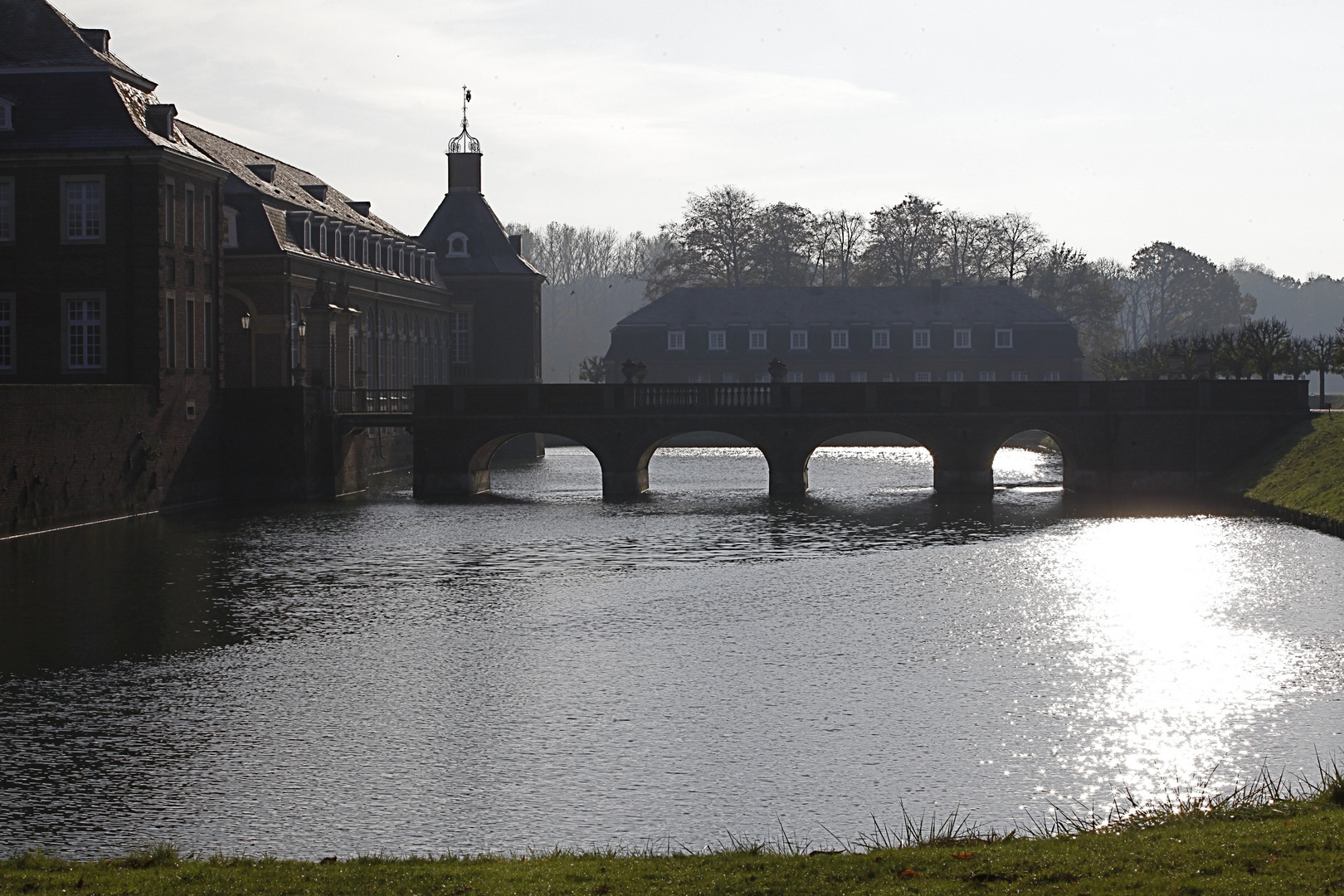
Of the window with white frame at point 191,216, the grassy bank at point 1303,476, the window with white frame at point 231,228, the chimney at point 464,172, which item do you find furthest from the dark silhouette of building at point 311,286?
the grassy bank at point 1303,476

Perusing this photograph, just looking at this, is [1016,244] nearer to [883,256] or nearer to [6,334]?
[883,256]

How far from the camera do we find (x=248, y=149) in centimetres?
6138

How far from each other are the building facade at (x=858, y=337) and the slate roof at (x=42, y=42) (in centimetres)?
4644

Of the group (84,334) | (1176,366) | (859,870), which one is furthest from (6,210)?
(859,870)

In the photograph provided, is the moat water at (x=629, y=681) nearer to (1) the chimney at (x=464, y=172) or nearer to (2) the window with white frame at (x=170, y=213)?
(2) the window with white frame at (x=170, y=213)

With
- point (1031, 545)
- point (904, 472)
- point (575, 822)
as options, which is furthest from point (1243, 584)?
point (904, 472)

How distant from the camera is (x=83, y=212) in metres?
41.5

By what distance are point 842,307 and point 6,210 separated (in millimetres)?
55376

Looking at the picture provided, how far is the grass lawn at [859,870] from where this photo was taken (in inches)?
388

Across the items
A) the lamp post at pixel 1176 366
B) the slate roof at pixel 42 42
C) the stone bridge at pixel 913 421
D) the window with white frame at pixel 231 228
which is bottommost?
the stone bridge at pixel 913 421

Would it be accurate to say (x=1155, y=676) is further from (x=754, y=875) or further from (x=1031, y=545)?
(x=1031, y=545)

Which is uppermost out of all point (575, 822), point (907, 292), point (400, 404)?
point (907, 292)

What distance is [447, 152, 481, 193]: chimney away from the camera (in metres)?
75.2

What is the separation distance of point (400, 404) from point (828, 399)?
50.5 feet
